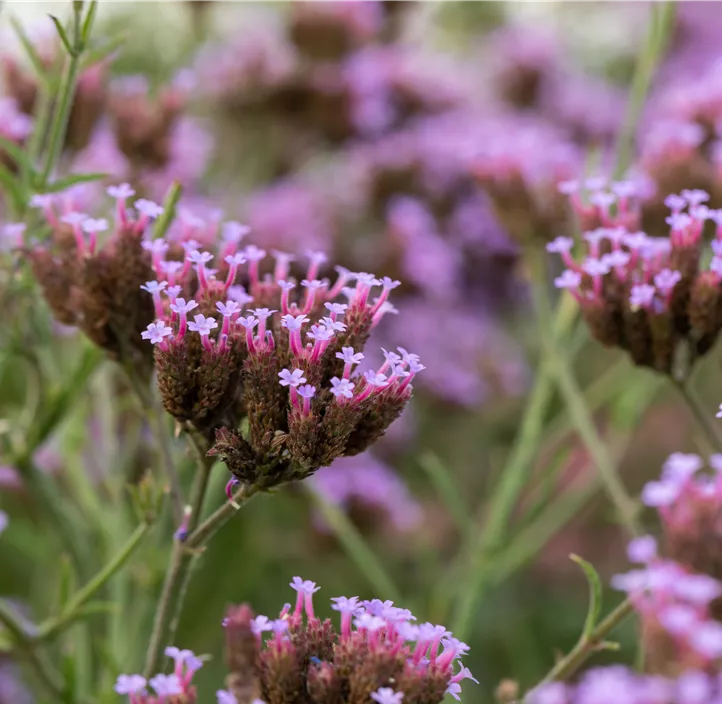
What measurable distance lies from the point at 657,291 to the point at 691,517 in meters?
0.26

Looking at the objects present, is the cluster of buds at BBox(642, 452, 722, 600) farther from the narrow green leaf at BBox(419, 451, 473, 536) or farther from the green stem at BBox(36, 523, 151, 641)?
the green stem at BBox(36, 523, 151, 641)

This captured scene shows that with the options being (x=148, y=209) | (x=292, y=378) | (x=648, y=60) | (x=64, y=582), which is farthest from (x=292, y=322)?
(x=648, y=60)

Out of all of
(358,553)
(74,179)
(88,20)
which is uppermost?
(88,20)

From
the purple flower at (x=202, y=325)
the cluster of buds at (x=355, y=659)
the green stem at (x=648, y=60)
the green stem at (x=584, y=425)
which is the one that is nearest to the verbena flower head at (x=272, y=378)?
the purple flower at (x=202, y=325)

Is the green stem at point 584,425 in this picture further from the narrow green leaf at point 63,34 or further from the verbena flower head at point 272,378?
the narrow green leaf at point 63,34

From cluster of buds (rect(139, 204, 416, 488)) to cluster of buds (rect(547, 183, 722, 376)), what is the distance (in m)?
0.29

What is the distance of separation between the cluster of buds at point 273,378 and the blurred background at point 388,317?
11.4 inches

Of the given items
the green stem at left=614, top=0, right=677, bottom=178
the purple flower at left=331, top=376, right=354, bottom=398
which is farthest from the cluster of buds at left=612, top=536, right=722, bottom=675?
the green stem at left=614, top=0, right=677, bottom=178

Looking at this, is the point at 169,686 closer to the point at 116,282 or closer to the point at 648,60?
the point at 116,282

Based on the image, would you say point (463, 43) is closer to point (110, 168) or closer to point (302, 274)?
point (110, 168)

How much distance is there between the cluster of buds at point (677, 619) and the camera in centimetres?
61

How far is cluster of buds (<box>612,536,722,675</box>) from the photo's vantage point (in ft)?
2.00

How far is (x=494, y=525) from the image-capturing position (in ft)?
4.17

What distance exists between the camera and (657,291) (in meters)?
0.94
